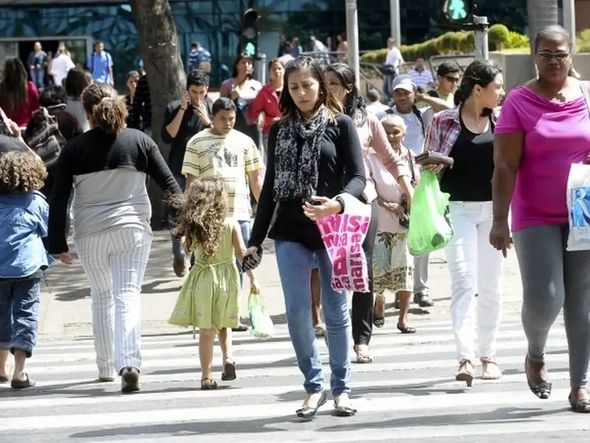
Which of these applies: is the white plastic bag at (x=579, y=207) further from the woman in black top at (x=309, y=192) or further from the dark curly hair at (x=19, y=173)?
the dark curly hair at (x=19, y=173)

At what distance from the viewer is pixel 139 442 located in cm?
784

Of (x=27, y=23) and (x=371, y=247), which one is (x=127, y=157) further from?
(x=27, y=23)

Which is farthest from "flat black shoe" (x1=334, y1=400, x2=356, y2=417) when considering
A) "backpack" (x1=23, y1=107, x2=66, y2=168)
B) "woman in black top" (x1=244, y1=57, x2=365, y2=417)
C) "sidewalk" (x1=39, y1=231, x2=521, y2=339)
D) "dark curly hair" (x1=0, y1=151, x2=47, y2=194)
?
"backpack" (x1=23, y1=107, x2=66, y2=168)

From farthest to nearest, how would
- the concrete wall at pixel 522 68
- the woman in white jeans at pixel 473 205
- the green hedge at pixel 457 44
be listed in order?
the green hedge at pixel 457 44 → the concrete wall at pixel 522 68 → the woman in white jeans at pixel 473 205

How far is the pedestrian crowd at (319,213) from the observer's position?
25.8 feet

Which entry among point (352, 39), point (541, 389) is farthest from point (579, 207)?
point (352, 39)

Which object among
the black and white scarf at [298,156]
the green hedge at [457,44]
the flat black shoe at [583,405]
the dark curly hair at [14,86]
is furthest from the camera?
the green hedge at [457,44]

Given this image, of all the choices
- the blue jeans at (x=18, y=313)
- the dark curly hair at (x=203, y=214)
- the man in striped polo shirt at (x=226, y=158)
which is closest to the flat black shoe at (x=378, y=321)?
the man in striped polo shirt at (x=226, y=158)

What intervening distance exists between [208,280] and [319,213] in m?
2.06

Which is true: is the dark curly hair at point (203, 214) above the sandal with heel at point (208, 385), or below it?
above

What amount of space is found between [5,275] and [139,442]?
262 cm

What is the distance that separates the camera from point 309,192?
8133 mm

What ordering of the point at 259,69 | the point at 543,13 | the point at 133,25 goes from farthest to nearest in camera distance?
the point at 133,25 < the point at 259,69 < the point at 543,13

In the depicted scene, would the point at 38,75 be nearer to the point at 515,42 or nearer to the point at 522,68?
the point at 515,42
